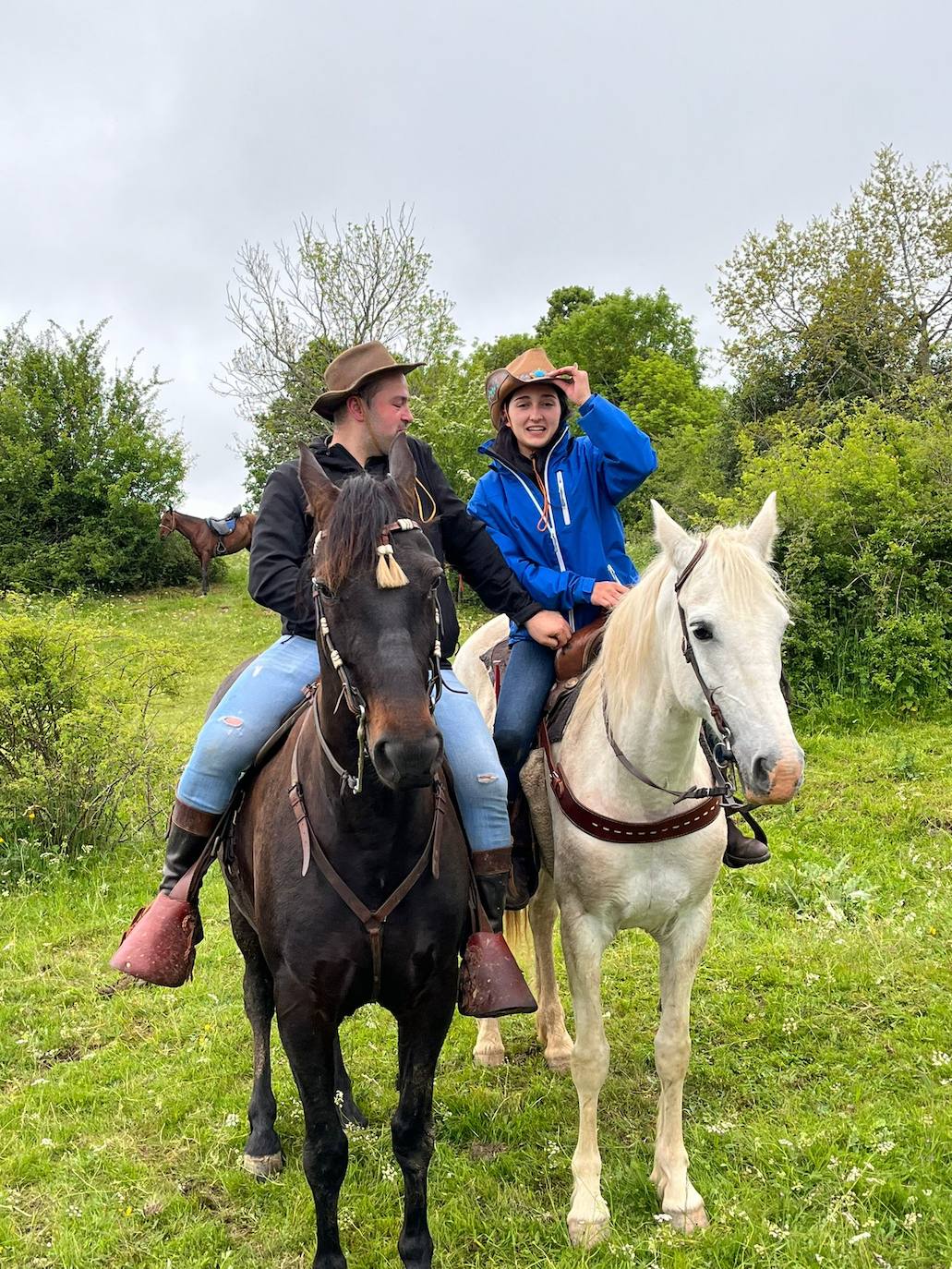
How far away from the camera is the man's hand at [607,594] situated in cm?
379

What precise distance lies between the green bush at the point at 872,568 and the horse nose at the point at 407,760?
761 cm

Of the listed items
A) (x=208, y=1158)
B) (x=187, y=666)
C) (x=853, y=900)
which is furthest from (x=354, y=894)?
(x=187, y=666)

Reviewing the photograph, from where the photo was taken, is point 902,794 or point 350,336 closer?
point 902,794

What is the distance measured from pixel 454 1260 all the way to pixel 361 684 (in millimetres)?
2328

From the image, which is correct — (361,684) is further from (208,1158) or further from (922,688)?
(922,688)

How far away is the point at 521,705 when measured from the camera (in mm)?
3877

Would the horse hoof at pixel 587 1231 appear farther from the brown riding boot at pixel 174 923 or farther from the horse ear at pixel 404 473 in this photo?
the horse ear at pixel 404 473

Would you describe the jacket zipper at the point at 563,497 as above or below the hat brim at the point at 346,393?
below

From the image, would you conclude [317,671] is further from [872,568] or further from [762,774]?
[872,568]

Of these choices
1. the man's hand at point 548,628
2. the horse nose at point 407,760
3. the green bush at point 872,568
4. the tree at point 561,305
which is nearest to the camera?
the horse nose at point 407,760

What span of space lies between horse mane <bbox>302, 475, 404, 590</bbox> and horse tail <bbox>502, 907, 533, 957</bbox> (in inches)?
103

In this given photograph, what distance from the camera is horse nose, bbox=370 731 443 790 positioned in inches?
80.6

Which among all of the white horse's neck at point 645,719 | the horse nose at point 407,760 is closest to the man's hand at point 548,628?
the white horse's neck at point 645,719

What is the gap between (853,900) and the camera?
5.57 m
